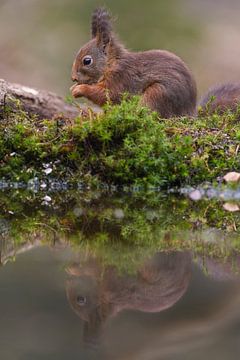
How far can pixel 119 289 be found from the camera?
2830mm

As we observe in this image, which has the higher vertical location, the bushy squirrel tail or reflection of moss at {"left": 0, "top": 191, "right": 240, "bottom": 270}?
the bushy squirrel tail

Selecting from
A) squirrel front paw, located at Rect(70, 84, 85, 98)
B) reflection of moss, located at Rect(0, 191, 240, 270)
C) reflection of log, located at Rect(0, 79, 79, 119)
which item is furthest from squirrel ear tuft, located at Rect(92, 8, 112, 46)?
reflection of moss, located at Rect(0, 191, 240, 270)

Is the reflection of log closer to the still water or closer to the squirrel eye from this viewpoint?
the squirrel eye

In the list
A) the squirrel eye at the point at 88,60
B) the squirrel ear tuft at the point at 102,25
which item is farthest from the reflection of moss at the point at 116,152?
the squirrel ear tuft at the point at 102,25

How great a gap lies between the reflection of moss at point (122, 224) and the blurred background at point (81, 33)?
9.12 meters

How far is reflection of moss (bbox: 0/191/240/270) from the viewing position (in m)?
3.51

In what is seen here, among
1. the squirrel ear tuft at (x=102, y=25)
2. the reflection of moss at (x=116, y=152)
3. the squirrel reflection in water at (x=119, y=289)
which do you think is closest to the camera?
the squirrel reflection in water at (x=119, y=289)

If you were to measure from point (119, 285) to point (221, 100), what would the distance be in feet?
Result: 14.5

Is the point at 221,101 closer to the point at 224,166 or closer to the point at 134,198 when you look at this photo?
the point at 224,166

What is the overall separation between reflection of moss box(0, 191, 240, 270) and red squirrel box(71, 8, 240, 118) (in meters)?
1.75

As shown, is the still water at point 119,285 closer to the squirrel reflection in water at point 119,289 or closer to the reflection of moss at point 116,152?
the squirrel reflection in water at point 119,289

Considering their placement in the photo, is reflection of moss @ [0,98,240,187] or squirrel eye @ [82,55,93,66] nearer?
reflection of moss @ [0,98,240,187]

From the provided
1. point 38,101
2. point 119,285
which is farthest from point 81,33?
point 119,285

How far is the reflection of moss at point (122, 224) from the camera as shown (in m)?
3.51
